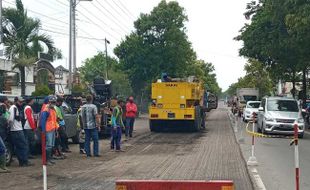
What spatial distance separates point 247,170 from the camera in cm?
1298

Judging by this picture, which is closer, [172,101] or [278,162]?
Result: [278,162]

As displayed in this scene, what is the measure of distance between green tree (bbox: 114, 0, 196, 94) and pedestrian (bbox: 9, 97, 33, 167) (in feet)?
106

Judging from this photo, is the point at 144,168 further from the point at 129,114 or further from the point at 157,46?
the point at 157,46

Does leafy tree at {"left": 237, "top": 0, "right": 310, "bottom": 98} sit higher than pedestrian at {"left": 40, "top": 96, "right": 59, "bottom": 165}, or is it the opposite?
leafy tree at {"left": 237, "top": 0, "right": 310, "bottom": 98}

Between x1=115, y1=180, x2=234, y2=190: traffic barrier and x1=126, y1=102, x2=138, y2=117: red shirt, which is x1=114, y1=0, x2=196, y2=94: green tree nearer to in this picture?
x1=126, y1=102, x2=138, y2=117: red shirt

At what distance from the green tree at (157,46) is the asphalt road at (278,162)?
24.5 m

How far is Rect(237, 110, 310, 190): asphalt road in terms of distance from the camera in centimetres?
1130

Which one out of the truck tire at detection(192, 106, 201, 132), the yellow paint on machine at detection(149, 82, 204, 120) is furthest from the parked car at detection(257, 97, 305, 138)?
the yellow paint on machine at detection(149, 82, 204, 120)

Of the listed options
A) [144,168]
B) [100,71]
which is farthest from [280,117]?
[100,71]

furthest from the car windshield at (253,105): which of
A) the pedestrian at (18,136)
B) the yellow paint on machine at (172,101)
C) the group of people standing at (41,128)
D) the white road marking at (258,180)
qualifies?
the pedestrian at (18,136)

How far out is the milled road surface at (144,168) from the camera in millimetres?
11320

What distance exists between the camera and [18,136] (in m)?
14.1

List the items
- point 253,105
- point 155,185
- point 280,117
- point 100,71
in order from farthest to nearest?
point 100,71
point 253,105
point 280,117
point 155,185

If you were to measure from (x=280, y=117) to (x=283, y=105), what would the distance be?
1.59 metres
